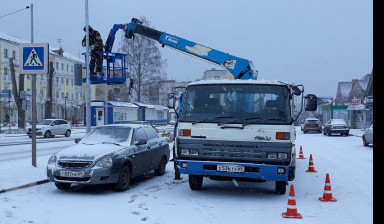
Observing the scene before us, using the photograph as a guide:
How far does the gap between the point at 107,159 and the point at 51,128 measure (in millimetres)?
25134

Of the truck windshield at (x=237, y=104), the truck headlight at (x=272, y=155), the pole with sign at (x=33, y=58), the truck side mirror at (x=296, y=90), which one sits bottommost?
the truck headlight at (x=272, y=155)

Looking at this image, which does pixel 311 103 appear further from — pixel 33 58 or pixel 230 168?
pixel 33 58

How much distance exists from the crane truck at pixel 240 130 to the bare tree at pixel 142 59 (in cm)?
4744

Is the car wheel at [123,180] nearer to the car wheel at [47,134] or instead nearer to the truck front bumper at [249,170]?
the truck front bumper at [249,170]

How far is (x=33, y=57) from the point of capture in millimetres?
11828

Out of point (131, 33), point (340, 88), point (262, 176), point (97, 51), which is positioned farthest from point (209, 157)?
point (340, 88)

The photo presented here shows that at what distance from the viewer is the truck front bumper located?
807 cm

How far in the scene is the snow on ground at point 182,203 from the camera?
6.84 meters

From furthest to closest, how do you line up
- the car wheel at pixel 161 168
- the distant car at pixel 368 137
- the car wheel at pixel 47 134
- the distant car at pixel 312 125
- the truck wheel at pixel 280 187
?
the distant car at pixel 312 125, the car wheel at pixel 47 134, the distant car at pixel 368 137, the car wheel at pixel 161 168, the truck wheel at pixel 280 187

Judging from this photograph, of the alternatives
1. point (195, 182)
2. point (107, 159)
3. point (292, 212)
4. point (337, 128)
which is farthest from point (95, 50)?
point (337, 128)

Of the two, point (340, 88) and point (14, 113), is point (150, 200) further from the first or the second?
point (340, 88)

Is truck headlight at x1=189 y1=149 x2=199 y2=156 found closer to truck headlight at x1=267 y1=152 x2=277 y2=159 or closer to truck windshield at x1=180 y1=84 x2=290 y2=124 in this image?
truck windshield at x1=180 y1=84 x2=290 y2=124

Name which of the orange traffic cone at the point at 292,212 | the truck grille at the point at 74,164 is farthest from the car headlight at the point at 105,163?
the orange traffic cone at the point at 292,212
